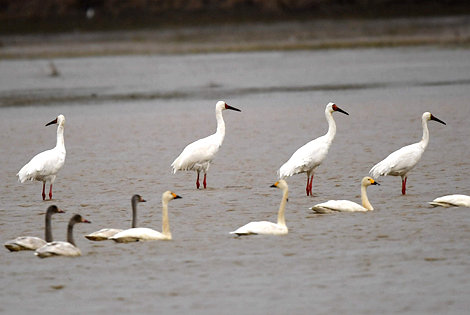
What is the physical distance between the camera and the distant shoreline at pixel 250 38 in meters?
52.0

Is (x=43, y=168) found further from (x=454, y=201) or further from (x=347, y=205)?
(x=454, y=201)

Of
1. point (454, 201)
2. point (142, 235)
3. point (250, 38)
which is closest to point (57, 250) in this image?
point (142, 235)

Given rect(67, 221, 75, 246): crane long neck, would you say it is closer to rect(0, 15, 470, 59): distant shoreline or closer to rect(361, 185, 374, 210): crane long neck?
rect(361, 185, 374, 210): crane long neck

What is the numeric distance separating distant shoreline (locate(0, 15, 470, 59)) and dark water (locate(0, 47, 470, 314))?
1969 cm

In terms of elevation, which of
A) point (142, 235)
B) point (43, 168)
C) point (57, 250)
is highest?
point (43, 168)

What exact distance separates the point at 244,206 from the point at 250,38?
44.7 meters

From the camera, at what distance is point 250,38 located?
57.7 meters

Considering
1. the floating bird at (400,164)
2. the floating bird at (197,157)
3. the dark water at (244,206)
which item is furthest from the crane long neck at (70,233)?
the floating bird at (197,157)

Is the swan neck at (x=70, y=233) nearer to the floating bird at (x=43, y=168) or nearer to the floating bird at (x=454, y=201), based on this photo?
the floating bird at (x=43, y=168)

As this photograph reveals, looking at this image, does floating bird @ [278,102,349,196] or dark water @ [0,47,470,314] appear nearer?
dark water @ [0,47,470,314]

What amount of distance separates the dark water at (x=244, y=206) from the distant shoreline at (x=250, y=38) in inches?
775

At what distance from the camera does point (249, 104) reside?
28250mm

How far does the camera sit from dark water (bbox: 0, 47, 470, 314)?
9188 mm

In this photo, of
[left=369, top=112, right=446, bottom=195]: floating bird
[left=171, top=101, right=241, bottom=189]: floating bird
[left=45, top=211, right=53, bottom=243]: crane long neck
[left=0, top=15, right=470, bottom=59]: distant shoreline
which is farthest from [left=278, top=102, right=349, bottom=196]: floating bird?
[left=0, top=15, right=470, bottom=59]: distant shoreline
